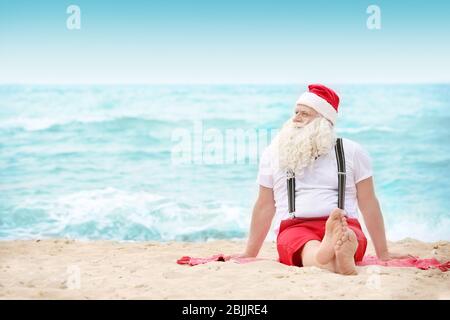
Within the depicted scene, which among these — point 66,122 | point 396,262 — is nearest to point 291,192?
point 396,262

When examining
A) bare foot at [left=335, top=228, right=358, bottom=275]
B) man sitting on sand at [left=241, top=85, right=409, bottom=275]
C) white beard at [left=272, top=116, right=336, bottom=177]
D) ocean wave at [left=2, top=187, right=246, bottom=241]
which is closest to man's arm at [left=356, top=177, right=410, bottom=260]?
man sitting on sand at [left=241, top=85, right=409, bottom=275]

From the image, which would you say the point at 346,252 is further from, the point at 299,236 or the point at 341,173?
the point at 341,173

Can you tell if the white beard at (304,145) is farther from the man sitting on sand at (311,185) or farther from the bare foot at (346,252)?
the bare foot at (346,252)

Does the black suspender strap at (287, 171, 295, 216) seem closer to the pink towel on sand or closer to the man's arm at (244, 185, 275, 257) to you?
the man's arm at (244, 185, 275, 257)

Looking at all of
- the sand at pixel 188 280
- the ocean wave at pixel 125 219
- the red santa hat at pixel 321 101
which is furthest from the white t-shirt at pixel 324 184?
the ocean wave at pixel 125 219

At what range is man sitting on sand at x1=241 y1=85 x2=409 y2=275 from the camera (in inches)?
145

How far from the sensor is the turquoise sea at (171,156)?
27.8 feet

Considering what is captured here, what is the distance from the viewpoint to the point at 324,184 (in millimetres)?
3748

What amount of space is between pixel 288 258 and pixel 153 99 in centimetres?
1391

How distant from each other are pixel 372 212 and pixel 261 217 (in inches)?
24.0

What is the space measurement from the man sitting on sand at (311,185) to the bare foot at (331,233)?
0.55 feet

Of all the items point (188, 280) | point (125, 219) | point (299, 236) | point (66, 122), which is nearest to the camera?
point (188, 280)

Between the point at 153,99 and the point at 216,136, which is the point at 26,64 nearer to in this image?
the point at 153,99
